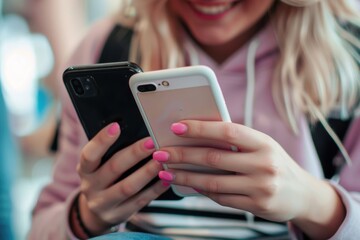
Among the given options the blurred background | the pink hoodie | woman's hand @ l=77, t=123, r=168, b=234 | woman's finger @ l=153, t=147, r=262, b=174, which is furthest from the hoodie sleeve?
the blurred background

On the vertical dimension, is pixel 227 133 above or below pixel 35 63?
above

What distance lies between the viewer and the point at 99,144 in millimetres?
586

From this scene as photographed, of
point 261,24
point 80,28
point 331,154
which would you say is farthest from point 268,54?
point 80,28

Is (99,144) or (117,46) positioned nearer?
(99,144)

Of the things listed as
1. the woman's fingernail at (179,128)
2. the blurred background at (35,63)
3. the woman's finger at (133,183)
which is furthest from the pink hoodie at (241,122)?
the blurred background at (35,63)

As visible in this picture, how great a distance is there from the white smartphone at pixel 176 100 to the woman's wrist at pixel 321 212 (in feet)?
0.36

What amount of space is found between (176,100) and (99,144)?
11cm

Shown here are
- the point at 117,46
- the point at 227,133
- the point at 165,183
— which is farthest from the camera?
the point at 117,46

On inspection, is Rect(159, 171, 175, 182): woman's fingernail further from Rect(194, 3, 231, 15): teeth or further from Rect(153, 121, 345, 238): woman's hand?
Rect(194, 3, 231, 15): teeth

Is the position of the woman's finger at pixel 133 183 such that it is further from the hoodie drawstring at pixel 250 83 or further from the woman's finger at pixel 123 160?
the hoodie drawstring at pixel 250 83

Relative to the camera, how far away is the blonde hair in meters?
0.75

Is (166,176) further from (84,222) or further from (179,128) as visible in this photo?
(84,222)

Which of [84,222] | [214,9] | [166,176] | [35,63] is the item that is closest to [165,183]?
[166,176]

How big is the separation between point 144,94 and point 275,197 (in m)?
0.17
